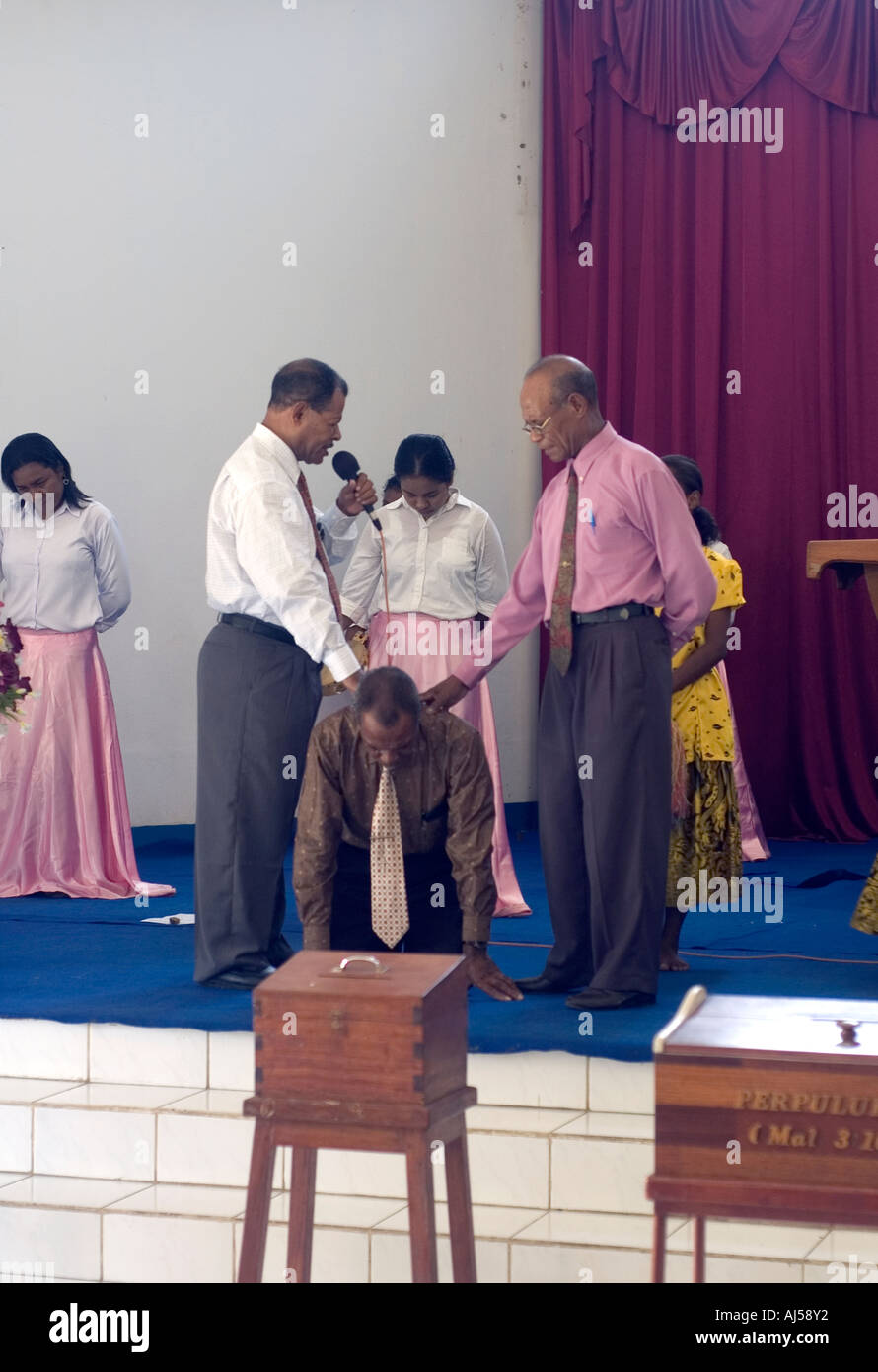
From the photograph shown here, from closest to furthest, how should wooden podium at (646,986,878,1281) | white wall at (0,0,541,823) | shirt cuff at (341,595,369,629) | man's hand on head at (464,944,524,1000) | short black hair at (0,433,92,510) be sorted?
1. wooden podium at (646,986,878,1281)
2. man's hand on head at (464,944,524,1000)
3. shirt cuff at (341,595,369,629)
4. short black hair at (0,433,92,510)
5. white wall at (0,0,541,823)

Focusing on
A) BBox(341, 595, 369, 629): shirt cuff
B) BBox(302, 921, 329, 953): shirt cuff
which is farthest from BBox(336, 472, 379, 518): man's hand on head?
BBox(302, 921, 329, 953): shirt cuff

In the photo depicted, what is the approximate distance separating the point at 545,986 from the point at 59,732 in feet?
7.50

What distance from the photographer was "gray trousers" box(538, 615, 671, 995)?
3.60 m

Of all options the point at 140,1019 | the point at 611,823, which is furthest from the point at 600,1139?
the point at 140,1019

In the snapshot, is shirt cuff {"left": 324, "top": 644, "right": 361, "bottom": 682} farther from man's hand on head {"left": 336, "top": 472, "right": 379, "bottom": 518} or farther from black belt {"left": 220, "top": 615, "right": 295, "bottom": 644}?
man's hand on head {"left": 336, "top": 472, "right": 379, "bottom": 518}

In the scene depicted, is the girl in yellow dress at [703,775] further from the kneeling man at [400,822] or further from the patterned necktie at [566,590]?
the kneeling man at [400,822]

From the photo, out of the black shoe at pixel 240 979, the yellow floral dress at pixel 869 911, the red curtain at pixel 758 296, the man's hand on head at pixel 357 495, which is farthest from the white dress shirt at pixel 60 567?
the yellow floral dress at pixel 869 911

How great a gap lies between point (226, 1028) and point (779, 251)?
4.63 m

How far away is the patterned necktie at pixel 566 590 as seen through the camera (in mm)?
3662

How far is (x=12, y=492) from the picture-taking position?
5461 millimetres

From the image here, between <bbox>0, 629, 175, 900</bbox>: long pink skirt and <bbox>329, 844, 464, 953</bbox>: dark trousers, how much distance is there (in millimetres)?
2024

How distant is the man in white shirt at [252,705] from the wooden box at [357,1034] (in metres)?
1.48

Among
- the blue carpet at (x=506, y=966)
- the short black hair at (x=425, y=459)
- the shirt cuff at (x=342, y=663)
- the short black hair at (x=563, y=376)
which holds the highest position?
the short black hair at (x=563, y=376)

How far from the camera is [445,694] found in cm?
363
